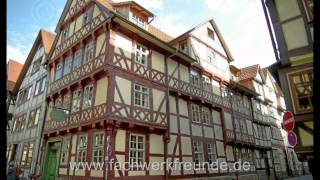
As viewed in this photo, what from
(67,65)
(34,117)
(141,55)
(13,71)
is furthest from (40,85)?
(13,71)

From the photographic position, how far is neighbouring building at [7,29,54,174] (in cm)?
1875

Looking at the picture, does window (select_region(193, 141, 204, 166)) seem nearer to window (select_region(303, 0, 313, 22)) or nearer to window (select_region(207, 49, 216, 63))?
window (select_region(207, 49, 216, 63))

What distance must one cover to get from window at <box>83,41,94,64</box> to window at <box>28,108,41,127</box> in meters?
7.92

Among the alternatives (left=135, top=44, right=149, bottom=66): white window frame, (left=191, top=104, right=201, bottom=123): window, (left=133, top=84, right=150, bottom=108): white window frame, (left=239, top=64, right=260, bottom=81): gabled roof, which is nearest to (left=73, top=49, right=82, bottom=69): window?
(left=135, top=44, right=149, bottom=66): white window frame

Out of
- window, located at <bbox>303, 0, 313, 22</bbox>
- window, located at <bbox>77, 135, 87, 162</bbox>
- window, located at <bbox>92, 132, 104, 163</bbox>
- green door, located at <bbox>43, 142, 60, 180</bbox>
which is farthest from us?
green door, located at <bbox>43, 142, 60, 180</bbox>

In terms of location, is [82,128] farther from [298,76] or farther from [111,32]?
[298,76]

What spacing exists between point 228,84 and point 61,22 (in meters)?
16.2

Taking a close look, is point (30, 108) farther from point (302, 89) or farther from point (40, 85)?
point (302, 89)

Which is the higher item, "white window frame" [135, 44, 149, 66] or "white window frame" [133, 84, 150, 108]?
"white window frame" [135, 44, 149, 66]

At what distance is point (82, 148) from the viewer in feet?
43.9

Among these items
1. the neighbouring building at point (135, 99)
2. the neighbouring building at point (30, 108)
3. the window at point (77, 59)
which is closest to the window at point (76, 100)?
the neighbouring building at point (135, 99)

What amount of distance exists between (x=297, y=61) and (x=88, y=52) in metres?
11.7

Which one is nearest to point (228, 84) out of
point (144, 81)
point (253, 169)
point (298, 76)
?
point (253, 169)

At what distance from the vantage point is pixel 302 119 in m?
8.97
